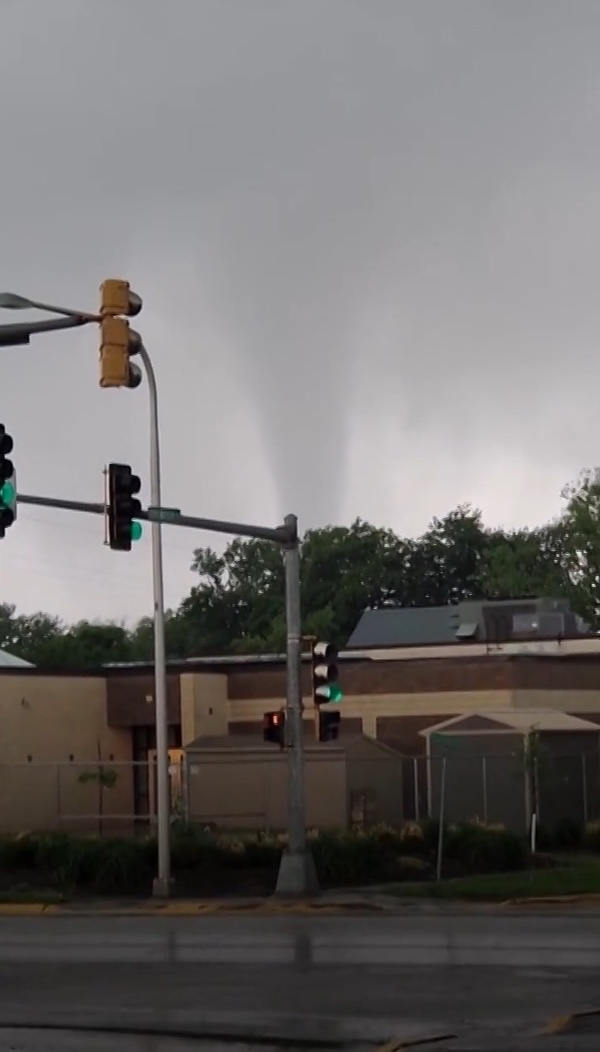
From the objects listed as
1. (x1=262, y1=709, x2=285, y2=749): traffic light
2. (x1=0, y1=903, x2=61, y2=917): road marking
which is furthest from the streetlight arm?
(x1=0, y1=903, x2=61, y2=917): road marking

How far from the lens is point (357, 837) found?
110ft

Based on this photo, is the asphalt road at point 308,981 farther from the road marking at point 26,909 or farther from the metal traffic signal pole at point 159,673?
the metal traffic signal pole at point 159,673

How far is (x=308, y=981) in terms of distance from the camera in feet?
55.5

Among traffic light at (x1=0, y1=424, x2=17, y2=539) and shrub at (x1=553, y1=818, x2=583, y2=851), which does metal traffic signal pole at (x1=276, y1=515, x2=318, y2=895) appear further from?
shrub at (x1=553, y1=818, x2=583, y2=851)

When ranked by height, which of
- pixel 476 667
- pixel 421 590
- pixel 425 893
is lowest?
pixel 425 893

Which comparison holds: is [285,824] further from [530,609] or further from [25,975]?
[530,609]

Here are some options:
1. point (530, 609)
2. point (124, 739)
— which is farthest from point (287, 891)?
point (530, 609)

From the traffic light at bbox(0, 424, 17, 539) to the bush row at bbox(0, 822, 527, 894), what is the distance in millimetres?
12781

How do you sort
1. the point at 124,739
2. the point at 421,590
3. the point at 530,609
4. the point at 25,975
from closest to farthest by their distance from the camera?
the point at 25,975 → the point at 124,739 → the point at 530,609 → the point at 421,590

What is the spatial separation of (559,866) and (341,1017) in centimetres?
2205

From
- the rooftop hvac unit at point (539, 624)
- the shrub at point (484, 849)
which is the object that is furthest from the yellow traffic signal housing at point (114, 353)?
the rooftop hvac unit at point (539, 624)

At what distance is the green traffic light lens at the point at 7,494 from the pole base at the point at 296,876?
11082mm

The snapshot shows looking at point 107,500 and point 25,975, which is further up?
point 107,500

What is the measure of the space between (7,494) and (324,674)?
9538 millimetres
